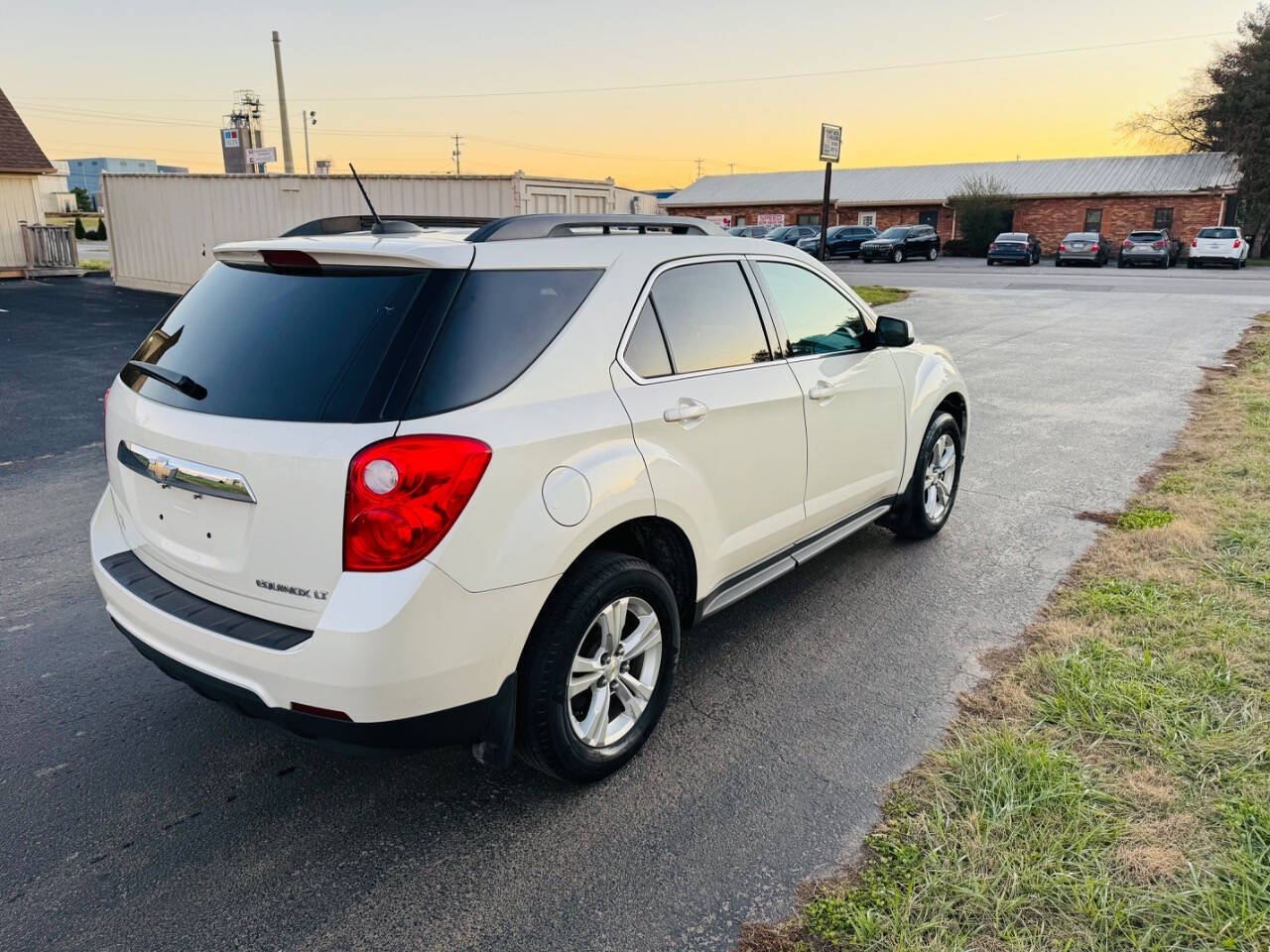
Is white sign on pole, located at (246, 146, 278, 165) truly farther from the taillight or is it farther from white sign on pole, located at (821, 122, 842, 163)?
the taillight

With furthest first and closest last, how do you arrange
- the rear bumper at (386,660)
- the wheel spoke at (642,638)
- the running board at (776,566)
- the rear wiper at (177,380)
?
the running board at (776,566) → the wheel spoke at (642,638) → the rear wiper at (177,380) → the rear bumper at (386,660)

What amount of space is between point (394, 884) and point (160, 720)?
1369 millimetres

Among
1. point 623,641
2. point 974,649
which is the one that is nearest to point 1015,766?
point 974,649

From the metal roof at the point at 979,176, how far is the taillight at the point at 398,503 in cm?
4995

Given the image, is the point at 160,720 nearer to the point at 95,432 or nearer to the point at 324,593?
the point at 324,593

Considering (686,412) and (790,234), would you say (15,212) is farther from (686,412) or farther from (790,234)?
(790,234)

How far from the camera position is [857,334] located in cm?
448

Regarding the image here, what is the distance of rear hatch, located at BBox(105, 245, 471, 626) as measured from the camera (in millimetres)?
2451

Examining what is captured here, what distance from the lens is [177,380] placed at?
288 centimetres

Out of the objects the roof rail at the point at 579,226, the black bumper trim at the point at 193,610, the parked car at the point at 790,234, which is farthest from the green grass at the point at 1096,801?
the parked car at the point at 790,234

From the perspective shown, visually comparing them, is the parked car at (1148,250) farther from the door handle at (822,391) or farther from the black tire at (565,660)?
the black tire at (565,660)

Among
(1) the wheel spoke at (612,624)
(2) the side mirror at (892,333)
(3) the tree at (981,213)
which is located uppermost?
(3) the tree at (981,213)

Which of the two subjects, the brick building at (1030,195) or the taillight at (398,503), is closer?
the taillight at (398,503)

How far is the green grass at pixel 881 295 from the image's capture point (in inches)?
777
